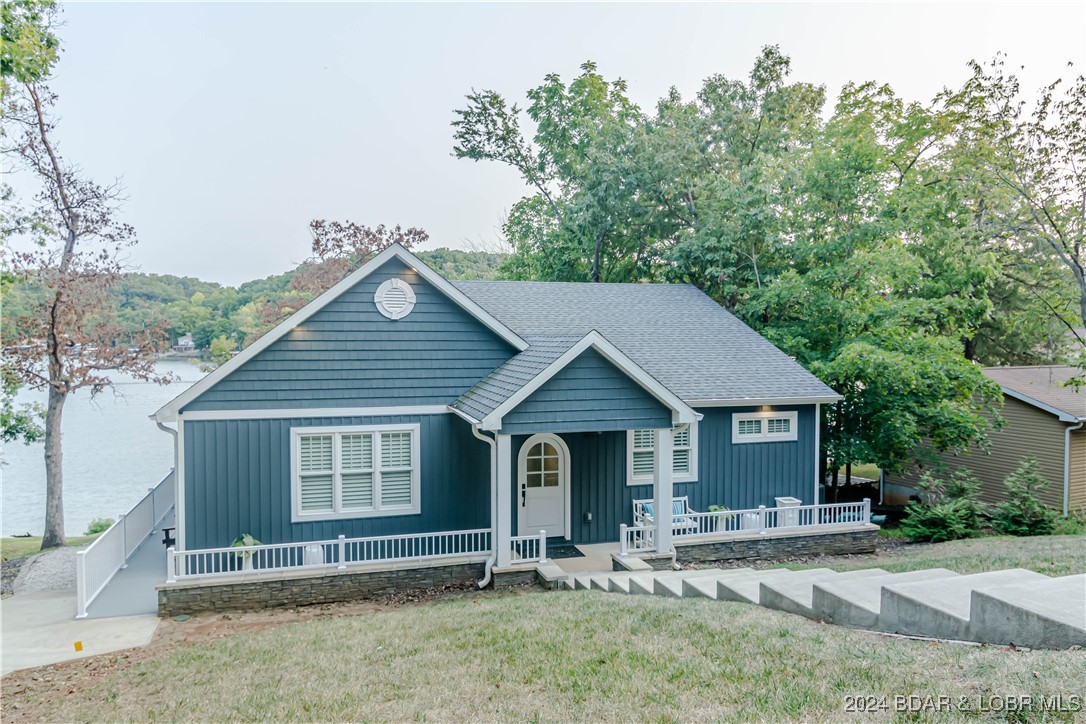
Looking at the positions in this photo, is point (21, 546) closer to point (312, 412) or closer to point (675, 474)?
point (312, 412)

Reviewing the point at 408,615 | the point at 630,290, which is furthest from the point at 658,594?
the point at 630,290

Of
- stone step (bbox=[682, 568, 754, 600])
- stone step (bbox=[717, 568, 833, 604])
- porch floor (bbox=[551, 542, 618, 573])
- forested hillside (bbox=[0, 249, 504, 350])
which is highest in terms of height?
forested hillside (bbox=[0, 249, 504, 350])

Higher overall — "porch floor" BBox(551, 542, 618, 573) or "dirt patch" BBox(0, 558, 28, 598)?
"porch floor" BBox(551, 542, 618, 573)

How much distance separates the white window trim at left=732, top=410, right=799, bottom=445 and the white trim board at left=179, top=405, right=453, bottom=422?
588 centimetres

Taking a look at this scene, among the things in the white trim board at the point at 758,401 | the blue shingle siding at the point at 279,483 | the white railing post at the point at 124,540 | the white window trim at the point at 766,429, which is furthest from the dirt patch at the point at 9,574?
the white window trim at the point at 766,429

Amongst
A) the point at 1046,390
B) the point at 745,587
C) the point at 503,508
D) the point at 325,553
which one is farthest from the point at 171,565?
the point at 1046,390

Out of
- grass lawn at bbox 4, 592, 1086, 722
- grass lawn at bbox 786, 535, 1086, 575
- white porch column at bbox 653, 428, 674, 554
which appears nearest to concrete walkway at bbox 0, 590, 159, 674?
grass lawn at bbox 4, 592, 1086, 722

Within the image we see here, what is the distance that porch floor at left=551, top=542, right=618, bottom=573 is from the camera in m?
10.4

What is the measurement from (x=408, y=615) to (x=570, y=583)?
2.53 m

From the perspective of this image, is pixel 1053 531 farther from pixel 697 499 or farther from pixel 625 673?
pixel 625 673

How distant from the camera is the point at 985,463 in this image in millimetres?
18703

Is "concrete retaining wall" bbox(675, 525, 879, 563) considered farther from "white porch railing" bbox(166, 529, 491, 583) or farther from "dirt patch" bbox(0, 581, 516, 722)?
"white porch railing" bbox(166, 529, 491, 583)

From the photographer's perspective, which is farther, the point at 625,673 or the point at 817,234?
the point at 817,234

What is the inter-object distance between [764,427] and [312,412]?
8840 millimetres
